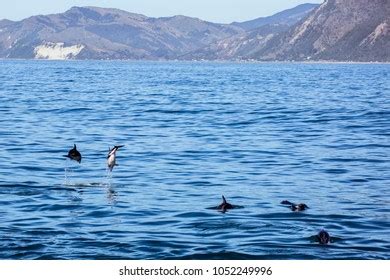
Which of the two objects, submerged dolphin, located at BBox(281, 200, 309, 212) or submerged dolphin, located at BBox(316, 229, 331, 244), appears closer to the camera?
submerged dolphin, located at BBox(316, 229, 331, 244)

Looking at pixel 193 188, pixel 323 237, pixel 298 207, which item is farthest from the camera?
pixel 193 188

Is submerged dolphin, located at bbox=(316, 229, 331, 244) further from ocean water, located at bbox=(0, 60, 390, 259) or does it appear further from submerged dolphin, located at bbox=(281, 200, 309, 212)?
submerged dolphin, located at bbox=(281, 200, 309, 212)

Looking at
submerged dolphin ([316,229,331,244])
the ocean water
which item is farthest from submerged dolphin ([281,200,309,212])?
submerged dolphin ([316,229,331,244])

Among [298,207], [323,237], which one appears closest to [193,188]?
[298,207]

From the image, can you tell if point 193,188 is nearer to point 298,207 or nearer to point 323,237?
point 298,207

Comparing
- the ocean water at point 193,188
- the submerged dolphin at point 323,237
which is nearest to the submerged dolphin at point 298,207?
the ocean water at point 193,188

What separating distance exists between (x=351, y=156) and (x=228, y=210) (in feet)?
44.5

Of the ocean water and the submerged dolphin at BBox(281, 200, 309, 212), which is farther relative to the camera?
the submerged dolphin at BBox(281, 200, 309, 212)

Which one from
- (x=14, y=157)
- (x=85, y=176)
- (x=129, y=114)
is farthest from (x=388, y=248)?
(x=129, y=114)

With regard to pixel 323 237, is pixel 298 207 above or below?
below

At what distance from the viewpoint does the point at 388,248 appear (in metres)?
17.3

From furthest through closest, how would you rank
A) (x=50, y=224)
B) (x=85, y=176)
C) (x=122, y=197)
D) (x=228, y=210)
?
1. (x=85, y=176)
2. (x=122, y=197)
3. (x=228, y=210)
4. (x=50, y=224)

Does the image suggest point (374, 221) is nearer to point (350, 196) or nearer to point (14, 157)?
point (350, 196)

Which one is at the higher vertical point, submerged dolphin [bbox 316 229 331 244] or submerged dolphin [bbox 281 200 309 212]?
submerged dolphin [bbox 316 229 331 244]
